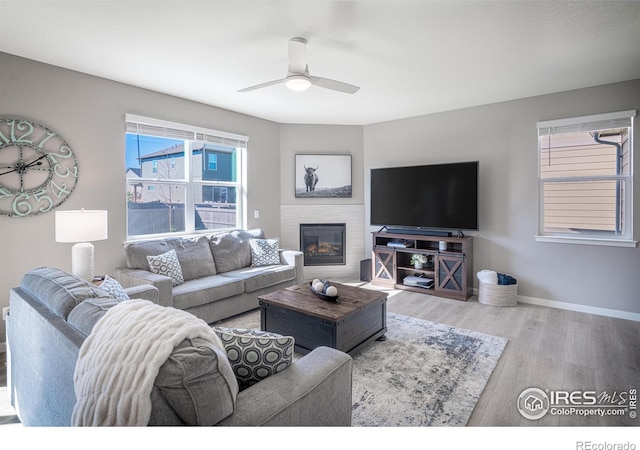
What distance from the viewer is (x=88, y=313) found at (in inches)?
52.2

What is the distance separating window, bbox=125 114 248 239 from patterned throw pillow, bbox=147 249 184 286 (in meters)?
0.62

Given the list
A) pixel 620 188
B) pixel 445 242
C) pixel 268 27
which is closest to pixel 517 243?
pixel 445 242

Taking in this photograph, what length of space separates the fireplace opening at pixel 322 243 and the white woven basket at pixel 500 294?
7.21 ft

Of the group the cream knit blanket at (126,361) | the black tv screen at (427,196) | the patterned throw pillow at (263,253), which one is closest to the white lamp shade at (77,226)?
the patterned throw pillow at (263,253)

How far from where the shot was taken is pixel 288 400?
46.5 inches

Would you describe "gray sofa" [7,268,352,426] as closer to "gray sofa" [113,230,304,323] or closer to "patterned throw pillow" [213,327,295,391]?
"patterned throw pillow" [213,327,295,391]

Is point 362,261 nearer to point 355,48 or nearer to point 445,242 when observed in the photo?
point 445,242

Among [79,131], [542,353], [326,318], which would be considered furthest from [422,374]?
[79,131]

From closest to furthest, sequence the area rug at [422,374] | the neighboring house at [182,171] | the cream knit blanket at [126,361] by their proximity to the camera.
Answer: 1. the cream knit blanket at [126,361]
2. the area rug at [422,374]
3. the neighboring house at [182,171]

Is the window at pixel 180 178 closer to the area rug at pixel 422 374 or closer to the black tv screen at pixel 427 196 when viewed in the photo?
the area rug at pixel 422 374

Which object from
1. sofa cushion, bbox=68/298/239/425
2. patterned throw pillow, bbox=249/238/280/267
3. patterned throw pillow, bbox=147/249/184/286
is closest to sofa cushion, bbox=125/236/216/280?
patterned throw pillow, bbox=147/249/184/286

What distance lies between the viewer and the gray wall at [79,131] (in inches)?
114

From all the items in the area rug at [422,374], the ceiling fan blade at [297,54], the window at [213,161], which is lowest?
the area rug at [422,374]

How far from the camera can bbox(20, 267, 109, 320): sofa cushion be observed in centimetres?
147
